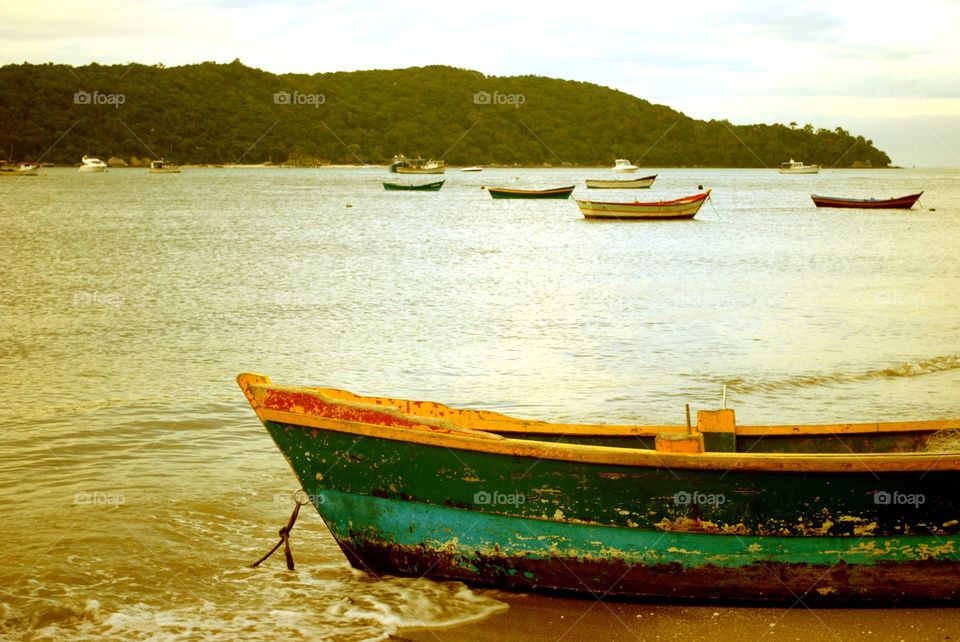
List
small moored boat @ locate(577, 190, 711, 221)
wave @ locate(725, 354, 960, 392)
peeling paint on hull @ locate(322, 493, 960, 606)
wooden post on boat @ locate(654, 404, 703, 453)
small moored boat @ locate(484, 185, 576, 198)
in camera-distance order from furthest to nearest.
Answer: small moored boat @ locate(484, 185, 576, 198)
small moored boat @ locate(577, 190, 711, 221)
wave @ locate(725, 354, 960, 392)
wooden post on boat @ locate(654, 404, 703, 453)
peeling paint on hull @ locate(322, 493, 960, 606)

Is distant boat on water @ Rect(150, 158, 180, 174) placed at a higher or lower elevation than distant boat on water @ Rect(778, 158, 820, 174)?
lower

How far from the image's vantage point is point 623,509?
5332 mm

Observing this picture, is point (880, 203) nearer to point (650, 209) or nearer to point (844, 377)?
point (650, 209)

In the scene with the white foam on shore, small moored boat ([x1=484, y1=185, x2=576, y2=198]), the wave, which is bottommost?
the white foam on shore

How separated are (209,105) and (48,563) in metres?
130

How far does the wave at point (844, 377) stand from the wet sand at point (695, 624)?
20.0 ft

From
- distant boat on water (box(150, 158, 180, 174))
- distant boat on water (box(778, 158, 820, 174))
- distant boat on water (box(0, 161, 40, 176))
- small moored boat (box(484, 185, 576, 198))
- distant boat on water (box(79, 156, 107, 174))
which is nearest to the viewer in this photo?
small moored boat (box(484, 185, 576, 198))

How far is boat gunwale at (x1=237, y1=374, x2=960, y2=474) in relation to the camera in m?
5.02

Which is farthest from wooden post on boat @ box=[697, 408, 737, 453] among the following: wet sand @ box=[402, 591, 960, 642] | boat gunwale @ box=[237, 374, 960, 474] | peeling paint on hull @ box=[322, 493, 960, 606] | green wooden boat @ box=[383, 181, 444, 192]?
green wooden boat @ box=[383, 181, 444, 192]

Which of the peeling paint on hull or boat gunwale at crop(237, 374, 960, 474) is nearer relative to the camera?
boat gunwale at crop(237, 374, 960, 474)

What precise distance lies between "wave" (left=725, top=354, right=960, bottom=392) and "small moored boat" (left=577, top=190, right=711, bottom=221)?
31823mm

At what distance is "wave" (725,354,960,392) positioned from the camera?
11500 mm

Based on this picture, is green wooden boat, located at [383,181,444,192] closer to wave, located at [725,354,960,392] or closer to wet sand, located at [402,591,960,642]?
wave, located at [725,354,960,392]

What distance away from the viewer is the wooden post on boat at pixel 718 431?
19.7 feet
